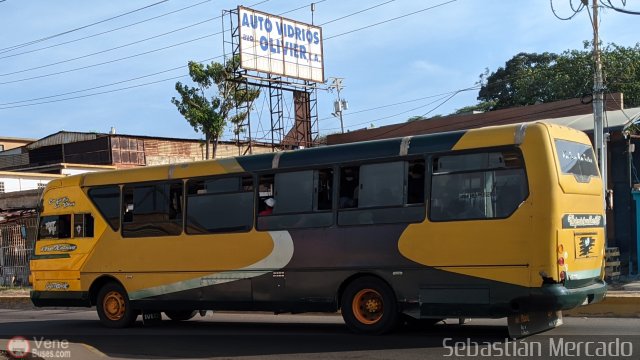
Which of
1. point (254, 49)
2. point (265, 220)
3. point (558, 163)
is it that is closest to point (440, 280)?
point (558, 163)

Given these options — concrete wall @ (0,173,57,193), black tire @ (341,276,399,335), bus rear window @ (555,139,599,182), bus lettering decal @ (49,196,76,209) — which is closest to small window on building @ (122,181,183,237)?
bus lettering decal @ (49,196,76,209)

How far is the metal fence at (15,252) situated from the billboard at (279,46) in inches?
480

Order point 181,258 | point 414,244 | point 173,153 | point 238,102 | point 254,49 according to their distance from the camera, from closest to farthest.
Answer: point 414,244, point 181,258, point 254,49, point 238,102, point 173,153

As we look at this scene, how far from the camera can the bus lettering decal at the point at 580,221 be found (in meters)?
8.98

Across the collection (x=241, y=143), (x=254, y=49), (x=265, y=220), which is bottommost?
(x=265, y=220)

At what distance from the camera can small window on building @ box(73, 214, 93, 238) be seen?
13828 mm

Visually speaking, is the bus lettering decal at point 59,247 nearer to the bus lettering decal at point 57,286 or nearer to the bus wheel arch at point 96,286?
the bus lettering decal at point 57,286

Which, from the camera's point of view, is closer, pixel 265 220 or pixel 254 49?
pixel 265 220

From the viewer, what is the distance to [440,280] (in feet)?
31.6

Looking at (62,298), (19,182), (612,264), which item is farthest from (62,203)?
(19,182)

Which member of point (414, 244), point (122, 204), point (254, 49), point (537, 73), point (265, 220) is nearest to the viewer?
point (414, 244)

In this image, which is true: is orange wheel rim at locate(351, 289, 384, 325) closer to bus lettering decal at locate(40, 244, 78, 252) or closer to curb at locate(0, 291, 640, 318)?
curb at locate(0, 291, 640, 318)

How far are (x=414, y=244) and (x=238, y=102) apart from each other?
88.4ft

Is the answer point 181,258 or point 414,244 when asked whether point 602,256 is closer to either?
point 414,244
